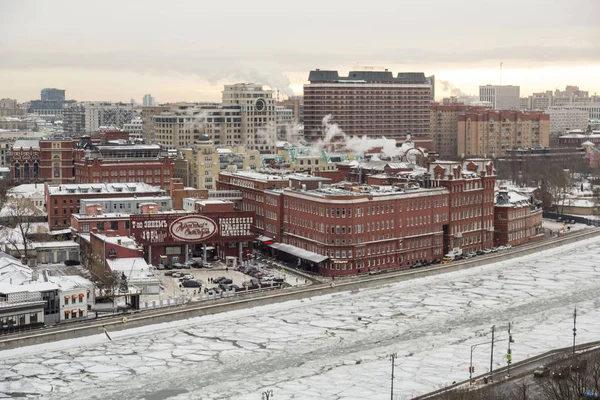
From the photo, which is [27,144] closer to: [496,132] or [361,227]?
[361,227]

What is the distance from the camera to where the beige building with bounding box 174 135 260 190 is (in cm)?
11344

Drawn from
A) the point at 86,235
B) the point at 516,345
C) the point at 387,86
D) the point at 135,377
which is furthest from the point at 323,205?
the point at 387,86

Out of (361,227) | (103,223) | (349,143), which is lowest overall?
(361,227)

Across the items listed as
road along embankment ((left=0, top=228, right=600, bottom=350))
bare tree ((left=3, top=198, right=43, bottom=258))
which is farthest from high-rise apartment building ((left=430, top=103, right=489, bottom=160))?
bare tree ((left=3, top=198, right=43, bottom=258))

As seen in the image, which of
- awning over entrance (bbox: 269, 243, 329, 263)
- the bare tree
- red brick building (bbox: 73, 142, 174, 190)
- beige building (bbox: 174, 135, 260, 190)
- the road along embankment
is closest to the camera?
the road along embankment

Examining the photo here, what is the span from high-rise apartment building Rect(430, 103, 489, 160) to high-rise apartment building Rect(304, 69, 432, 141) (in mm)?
13920

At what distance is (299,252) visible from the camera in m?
79.6

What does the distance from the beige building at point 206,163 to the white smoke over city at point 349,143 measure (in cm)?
886

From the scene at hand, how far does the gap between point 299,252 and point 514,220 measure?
2422 cm

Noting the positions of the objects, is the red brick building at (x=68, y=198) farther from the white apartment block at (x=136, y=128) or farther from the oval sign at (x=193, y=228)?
the white apartment block at (x=136, y=128)

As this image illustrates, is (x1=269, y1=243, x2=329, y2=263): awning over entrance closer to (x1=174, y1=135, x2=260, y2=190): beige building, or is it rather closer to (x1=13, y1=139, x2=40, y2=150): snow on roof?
(x1=174, y1=135, x2=260, y2=190): beige building

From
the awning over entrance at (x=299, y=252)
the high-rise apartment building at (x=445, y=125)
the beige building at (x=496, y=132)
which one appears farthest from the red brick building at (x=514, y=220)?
the high-rise apartment building at (x=445, y=125)

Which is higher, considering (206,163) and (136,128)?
(136,128)

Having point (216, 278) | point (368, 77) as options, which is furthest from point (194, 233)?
point (368, 77)
